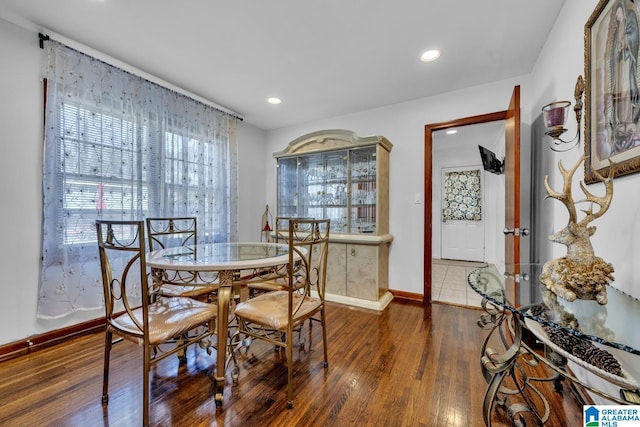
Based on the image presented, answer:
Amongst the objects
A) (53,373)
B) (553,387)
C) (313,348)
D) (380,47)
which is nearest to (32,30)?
(53,373)

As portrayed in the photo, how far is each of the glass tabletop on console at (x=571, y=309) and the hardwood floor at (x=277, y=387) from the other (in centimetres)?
72

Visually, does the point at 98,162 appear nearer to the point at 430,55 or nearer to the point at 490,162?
the point at 430,55

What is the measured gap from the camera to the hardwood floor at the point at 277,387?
1.36m

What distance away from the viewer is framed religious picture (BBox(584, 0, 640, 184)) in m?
1.06

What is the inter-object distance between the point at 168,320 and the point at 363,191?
249 cm

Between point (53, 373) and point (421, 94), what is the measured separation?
406cm

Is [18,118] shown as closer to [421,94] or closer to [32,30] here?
[32,30]

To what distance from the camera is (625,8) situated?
43.9 inches

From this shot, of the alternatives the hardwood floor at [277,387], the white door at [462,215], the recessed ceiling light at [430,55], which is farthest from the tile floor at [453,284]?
the recessed ceiling light at [430,55]

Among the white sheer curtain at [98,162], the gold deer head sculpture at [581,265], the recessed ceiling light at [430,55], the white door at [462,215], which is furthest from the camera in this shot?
the white door at [462,215]

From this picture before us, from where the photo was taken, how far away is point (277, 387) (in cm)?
161

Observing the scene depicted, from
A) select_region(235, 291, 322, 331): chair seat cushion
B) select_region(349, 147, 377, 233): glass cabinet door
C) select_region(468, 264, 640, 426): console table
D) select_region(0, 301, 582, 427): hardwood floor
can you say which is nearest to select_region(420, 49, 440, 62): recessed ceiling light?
select_region(349, 147, 377, 233): glass cabinet door

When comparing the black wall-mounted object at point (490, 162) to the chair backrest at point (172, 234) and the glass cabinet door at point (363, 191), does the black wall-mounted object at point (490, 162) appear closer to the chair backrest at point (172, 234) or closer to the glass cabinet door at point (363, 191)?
the glass cabinet door at point (363, 191)

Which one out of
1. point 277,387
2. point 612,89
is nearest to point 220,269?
point 277,387
